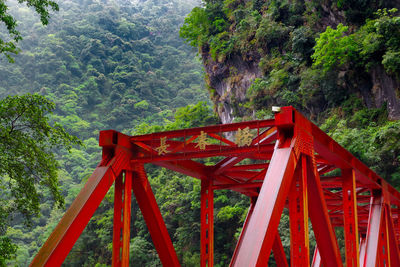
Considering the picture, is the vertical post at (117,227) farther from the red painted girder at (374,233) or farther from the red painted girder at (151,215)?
the red painted girder at (374,233)

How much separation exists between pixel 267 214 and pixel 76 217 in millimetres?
3020

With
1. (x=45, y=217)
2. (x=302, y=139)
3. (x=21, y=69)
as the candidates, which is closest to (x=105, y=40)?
(x=21, y=69)

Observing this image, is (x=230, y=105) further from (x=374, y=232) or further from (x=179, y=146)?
(x=179, y=146)

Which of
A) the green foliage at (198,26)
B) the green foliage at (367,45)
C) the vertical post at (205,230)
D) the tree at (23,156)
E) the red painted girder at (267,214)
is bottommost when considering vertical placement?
the red painted girder at (267,214)

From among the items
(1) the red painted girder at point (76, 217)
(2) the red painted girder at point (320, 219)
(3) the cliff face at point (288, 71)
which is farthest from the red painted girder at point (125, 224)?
(3) the cliff face at point (288, 71)

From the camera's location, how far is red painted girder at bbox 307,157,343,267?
7.50 meters

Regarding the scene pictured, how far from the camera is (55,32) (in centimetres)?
7906

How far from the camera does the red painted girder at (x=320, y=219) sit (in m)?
7.50

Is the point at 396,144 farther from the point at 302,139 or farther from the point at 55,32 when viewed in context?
the point at 55,32

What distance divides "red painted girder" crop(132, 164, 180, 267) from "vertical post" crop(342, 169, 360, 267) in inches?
165

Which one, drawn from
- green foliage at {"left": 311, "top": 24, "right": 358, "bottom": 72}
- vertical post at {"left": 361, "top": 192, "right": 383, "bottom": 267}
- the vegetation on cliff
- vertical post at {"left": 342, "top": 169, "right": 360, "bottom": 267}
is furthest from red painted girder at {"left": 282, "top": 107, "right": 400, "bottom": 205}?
green foliage at {"left": 311, "top": 24, "right": 358, "bottom": 72}

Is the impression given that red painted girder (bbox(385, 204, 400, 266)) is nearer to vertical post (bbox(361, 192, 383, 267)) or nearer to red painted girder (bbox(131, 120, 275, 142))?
vertical post (bbox(361, 192, 383, 267))

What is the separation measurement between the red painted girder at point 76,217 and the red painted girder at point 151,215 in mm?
494

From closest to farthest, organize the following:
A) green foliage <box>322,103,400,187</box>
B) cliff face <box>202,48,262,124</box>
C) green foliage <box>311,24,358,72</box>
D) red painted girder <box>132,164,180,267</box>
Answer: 1. red painted girder <box>132,164,180,267</box>
2. green foliage <box>322,103,400,187</box>
3. green foliage <box>311,24,358,72</box>
4. cliff face <box>202,48,262,124</box>
